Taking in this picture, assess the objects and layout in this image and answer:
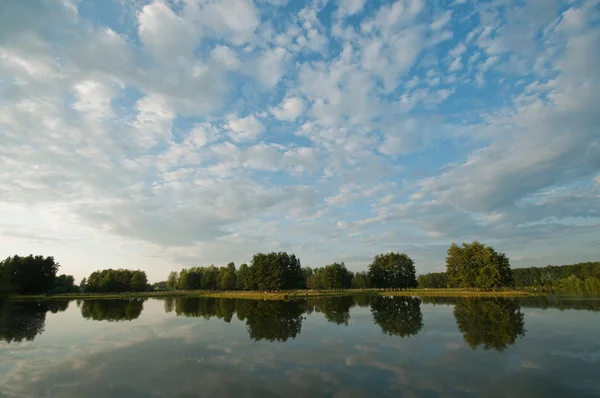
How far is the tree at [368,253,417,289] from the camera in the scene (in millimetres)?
120312

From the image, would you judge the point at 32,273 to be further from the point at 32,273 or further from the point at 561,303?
the point at 561,303

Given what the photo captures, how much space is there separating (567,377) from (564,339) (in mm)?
11954

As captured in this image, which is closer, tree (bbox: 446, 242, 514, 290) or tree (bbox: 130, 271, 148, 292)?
tree (bbox: 446, 242, 514, 290)

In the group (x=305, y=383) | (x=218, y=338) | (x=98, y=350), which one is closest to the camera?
(x=305, y=383)

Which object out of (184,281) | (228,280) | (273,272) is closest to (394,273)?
(273,272)

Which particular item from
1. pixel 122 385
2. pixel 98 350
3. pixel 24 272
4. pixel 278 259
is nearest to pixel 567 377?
pixel 122 385

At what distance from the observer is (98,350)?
25.3 m

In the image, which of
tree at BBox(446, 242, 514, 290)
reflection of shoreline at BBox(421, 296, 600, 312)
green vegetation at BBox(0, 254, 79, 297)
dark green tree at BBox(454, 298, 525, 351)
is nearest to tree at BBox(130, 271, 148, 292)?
green vegetation at BBox(0, 254, 79, 297)

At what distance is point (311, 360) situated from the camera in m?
21.2

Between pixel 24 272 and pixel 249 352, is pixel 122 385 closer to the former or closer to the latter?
pixel 249 352

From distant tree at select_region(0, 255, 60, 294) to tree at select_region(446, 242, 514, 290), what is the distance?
14294 cm

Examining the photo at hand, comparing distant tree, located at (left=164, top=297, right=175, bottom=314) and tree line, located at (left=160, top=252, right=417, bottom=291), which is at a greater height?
tree line, located at (left=160, top=252, right=417, bottom=291)

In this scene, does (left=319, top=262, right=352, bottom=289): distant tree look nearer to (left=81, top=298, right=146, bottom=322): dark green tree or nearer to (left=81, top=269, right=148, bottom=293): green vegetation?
(left=81, top=298, right=146, bottom=322): dark green tree

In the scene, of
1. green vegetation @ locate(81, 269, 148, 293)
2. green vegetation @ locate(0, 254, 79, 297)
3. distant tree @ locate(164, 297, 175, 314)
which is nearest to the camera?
distant tree @ locate(164, 297, 175, 314)
